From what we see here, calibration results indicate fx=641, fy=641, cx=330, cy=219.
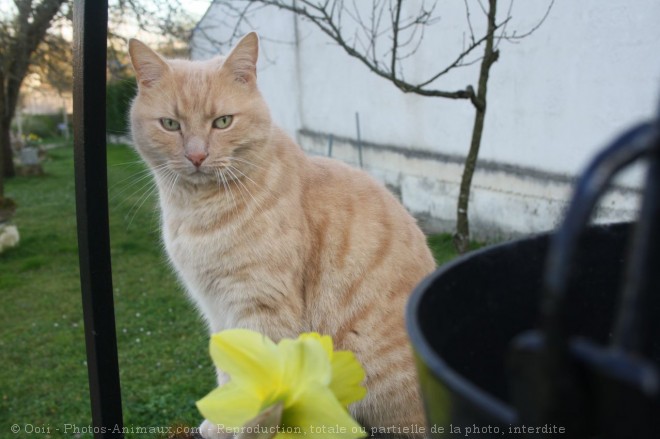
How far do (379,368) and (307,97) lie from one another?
6.77 m

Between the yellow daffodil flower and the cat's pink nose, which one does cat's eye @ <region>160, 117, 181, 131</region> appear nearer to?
the cat's pink nose

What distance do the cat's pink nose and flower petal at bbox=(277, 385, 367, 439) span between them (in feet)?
4.31

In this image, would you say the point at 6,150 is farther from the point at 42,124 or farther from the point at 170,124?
the point at 170,124

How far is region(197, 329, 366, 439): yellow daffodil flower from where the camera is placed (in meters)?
0.42

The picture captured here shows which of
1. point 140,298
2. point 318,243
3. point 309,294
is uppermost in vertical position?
point 318,243

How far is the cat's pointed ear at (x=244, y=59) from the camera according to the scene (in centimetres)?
176

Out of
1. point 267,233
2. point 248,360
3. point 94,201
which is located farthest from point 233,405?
point 267,233

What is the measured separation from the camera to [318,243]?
1.79 m

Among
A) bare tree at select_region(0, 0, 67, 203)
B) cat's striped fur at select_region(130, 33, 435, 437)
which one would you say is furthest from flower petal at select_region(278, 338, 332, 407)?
bare tree at select_region(0, 0, 67, 203)

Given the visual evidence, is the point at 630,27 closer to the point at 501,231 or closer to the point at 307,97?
the point at 501,231

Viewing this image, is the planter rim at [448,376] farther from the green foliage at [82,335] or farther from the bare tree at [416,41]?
the bare tree at [416,41]

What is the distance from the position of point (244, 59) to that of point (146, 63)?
0.27 metres

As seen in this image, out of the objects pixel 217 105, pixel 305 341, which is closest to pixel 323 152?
pixel 217 105

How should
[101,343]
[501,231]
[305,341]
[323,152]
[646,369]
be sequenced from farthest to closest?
1. [323,152]
2. [501,231]
3. [101,343]
4. [305,341]
5. [646,369]
